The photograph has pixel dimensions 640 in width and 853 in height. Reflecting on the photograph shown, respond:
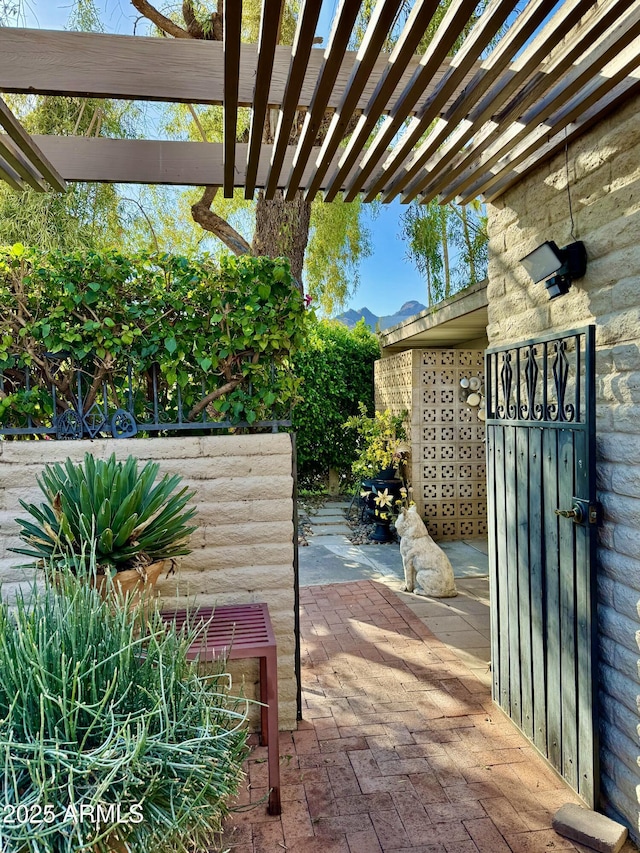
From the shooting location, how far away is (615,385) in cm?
224

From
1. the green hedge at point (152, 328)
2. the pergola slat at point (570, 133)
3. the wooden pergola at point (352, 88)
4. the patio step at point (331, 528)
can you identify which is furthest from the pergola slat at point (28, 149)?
the patio step at point (331, 528)

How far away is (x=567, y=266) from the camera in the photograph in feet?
8.04

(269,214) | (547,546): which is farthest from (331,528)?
(547,546)

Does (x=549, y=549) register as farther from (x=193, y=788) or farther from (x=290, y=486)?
(x=193, y=788)

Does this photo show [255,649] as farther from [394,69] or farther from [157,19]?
[157,19]

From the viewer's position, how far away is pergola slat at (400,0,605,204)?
1.64m

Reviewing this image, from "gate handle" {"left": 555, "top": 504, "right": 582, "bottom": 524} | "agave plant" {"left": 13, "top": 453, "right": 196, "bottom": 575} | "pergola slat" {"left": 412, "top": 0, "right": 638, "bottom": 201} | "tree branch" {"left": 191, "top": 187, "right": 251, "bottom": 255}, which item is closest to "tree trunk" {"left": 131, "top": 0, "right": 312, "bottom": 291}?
"tree branch" {"left": 191, "top": 187, "right": 251, "bottom": 255}

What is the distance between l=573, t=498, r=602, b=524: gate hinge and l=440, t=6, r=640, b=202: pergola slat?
5.00ft

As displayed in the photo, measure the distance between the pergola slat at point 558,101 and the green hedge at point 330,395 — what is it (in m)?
6.22

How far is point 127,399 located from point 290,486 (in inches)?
38.6

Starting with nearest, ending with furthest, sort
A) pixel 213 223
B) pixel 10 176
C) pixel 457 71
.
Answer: pixel 457 71 < pixel 10 176 < pixel 213 223

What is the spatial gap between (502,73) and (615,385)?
125cm

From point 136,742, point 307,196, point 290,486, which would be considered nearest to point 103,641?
point 136,742

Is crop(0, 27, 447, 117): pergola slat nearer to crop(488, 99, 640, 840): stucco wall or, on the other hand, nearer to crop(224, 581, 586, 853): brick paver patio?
crop(488, 99, 640, 840): stucco wall
